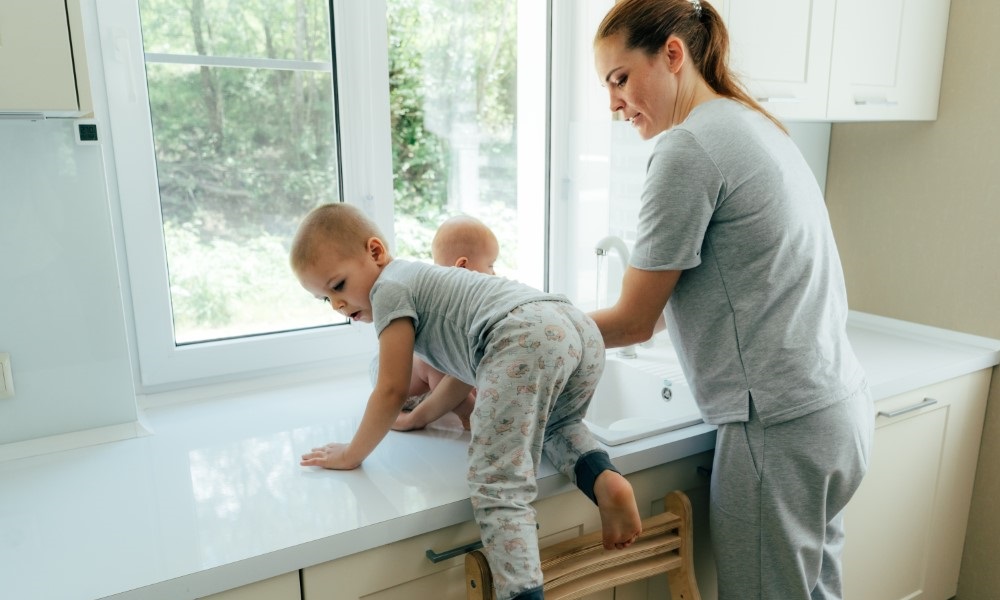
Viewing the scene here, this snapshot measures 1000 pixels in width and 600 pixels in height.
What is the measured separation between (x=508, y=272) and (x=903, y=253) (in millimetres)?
1133

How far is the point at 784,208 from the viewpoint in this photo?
103 centimetres

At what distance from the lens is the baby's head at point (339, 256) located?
1.08 metres

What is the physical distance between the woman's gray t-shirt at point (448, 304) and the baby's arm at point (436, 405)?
3.8 inches

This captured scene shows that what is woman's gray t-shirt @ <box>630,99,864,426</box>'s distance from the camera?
40.2 inches

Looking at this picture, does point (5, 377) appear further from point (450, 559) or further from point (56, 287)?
point (450, 559)

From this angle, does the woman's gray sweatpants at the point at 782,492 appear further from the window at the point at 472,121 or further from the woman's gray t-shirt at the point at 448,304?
Answer: the window at the point at 472,121

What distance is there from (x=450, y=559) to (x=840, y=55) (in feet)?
4.60

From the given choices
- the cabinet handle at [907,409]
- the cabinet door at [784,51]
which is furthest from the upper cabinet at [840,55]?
the cabinet handle at [907,409]

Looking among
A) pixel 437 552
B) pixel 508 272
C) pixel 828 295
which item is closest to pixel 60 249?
pixel 437 552

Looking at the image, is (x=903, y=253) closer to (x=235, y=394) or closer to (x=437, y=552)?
(x=437, y=552)

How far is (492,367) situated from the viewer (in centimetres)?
101

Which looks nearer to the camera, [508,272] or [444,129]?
[444,129]

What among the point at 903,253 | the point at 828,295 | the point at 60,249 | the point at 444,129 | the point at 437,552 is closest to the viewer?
the point at 437,552

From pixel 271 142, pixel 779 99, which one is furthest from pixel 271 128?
pixel 779 99
